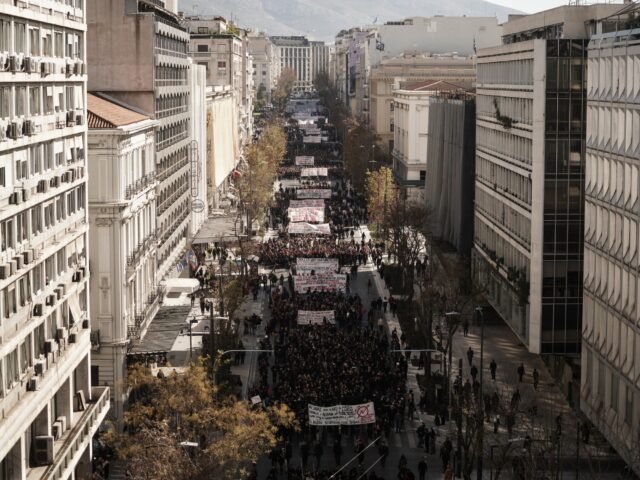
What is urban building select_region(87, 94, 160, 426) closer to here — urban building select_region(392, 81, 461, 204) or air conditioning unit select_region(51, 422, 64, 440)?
air conditioning unit select_region(51, 422, 64, 440)

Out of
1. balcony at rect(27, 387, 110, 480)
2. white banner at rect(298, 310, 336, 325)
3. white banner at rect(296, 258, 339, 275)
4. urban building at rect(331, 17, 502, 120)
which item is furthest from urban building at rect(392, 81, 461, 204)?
balcony at rect(27, 387, 110, 480)

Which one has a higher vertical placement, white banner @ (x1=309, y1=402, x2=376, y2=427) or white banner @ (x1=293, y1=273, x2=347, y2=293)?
white banner @ (x1=293, y1=273, x2=347, y2=293)

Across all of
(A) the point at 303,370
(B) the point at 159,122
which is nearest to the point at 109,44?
(B) the point at 159,122

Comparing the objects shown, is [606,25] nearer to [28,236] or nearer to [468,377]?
[468,377]

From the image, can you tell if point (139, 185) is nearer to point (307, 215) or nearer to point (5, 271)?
point (5, 271)

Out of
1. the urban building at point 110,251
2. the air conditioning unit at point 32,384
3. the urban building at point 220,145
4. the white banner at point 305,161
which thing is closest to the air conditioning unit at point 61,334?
the air conditioning unit at point 32,384

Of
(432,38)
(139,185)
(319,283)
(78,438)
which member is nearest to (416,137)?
(319,283)

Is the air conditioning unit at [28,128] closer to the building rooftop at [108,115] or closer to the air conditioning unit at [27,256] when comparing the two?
the air conditioning unit at [27,256]
